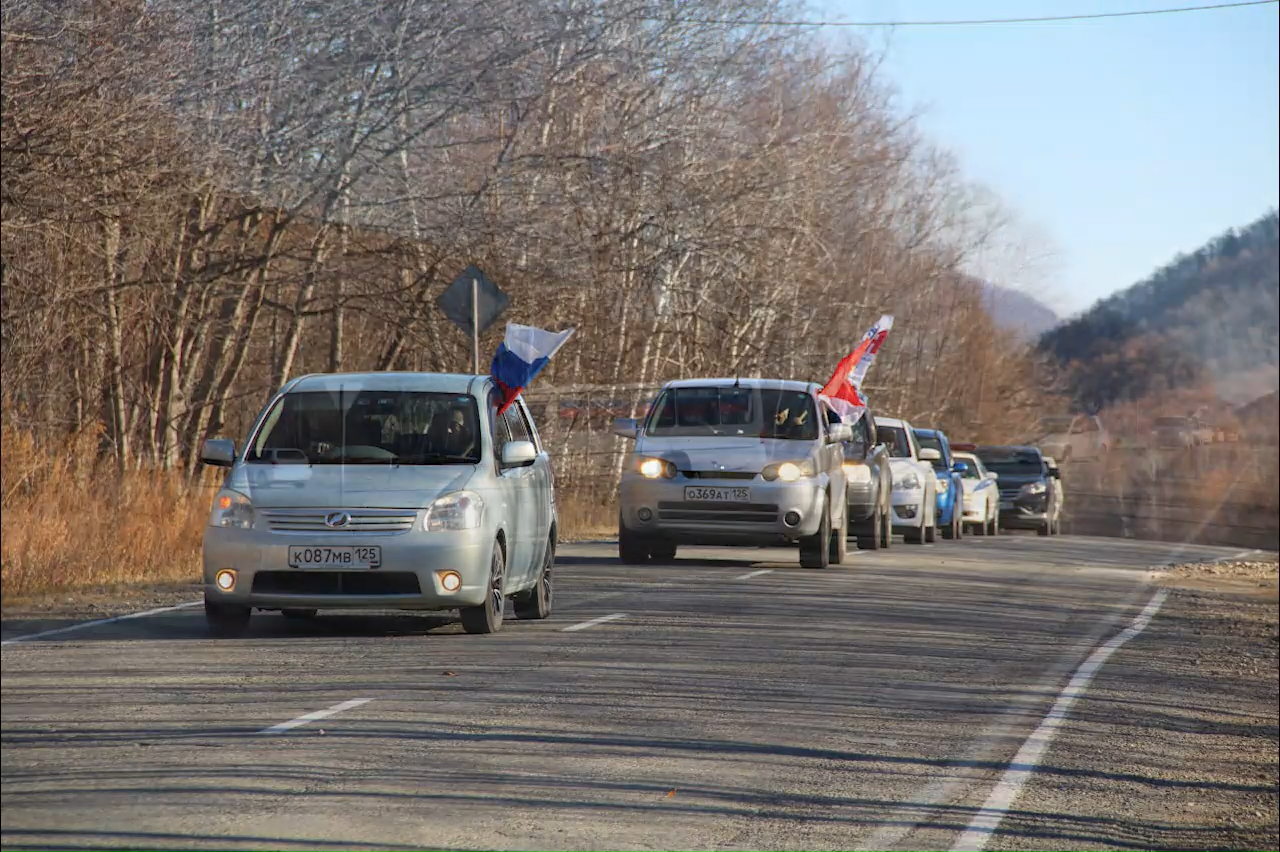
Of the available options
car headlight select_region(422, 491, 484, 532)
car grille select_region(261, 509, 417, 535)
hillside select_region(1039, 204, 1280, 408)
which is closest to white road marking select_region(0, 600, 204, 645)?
car grille select_region(261, 509, 417, 535)

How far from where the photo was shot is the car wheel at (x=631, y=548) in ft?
68.4

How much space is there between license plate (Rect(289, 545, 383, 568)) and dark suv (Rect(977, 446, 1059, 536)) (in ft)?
118

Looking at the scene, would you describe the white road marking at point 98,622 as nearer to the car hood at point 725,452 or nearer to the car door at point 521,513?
the car door at point 521,513

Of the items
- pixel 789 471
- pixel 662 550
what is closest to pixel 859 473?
pixel 662 550

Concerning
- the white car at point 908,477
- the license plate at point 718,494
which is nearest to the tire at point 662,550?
the license plate at point 718,494

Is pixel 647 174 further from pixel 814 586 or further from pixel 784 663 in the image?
pixel 784 663

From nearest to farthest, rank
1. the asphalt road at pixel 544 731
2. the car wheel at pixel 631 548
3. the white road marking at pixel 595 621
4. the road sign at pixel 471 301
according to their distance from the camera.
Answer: the asphalt road at pixel 544 731 → the white road marking at pixel 595 621 → the car wheel at pixel 631 548 → the road sign at pixel 471 301

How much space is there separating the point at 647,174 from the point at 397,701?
21.9 metres

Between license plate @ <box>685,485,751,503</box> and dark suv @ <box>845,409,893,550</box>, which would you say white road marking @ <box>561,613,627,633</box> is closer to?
license plate @ <box>685,485,751,503</box>

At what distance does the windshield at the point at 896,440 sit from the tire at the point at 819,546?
10.0 metres

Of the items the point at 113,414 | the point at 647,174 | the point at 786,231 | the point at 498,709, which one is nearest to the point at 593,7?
the point at 647,174

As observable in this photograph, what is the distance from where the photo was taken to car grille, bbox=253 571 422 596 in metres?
10.1

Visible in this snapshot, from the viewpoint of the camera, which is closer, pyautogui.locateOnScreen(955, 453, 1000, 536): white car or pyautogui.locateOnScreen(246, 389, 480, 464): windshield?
pyautogui.locateOnScreen(246, 389, 480, 464): windshield

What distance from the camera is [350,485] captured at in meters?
10.4
